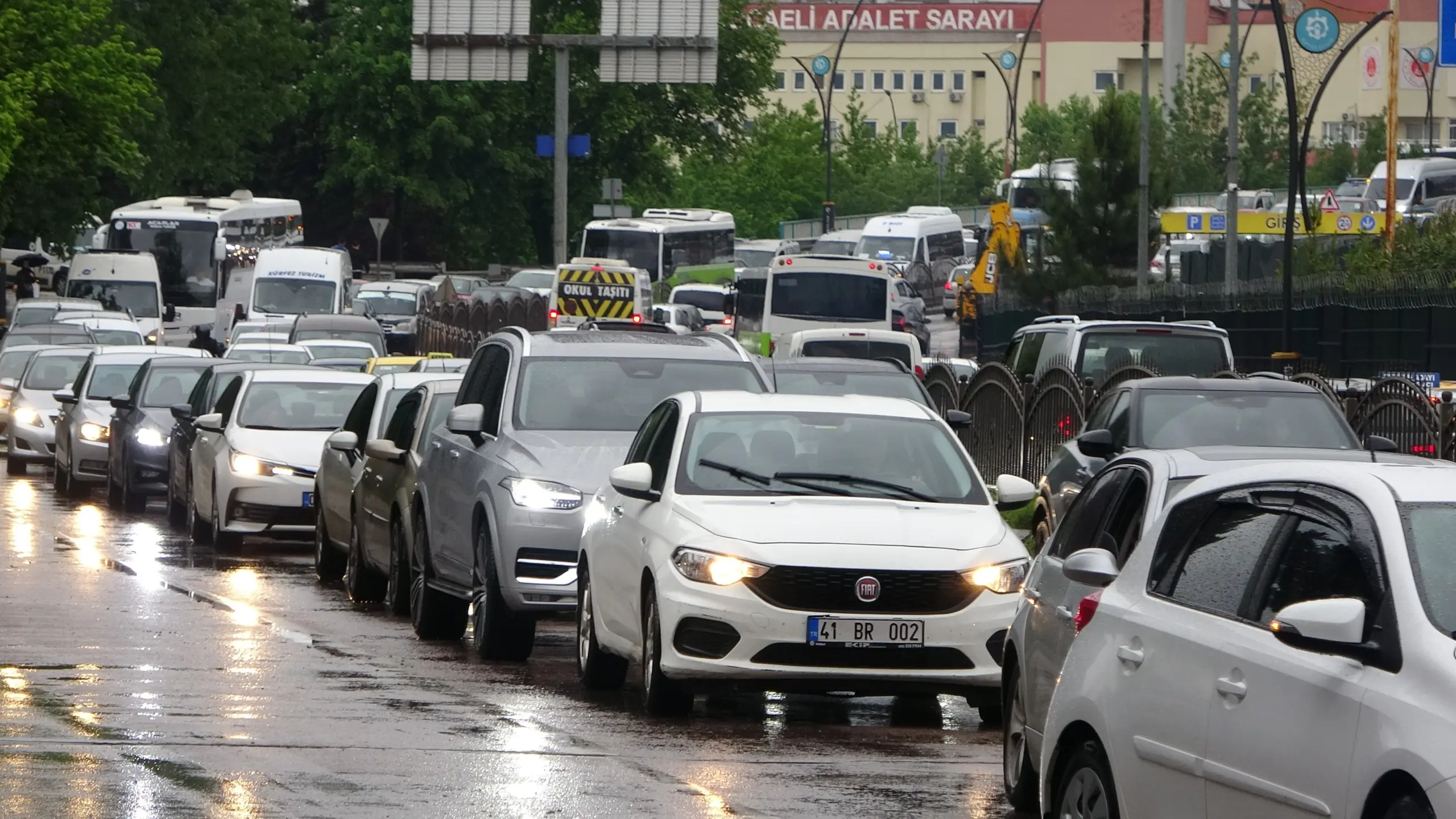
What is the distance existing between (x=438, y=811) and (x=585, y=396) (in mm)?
6300

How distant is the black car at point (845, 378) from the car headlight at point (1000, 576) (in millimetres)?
10466

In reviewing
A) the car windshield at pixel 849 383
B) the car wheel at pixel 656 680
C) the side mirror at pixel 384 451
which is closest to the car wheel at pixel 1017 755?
the car wheel at pixel 656 680

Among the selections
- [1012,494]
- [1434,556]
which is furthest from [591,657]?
[1434,556]

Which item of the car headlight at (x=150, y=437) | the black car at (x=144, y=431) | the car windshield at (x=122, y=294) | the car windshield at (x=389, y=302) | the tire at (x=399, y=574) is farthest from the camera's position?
the car windshield at (x=389, y=302)

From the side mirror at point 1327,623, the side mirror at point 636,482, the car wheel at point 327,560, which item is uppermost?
the side mirror at point 1327,623

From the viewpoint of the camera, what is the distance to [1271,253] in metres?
61.0

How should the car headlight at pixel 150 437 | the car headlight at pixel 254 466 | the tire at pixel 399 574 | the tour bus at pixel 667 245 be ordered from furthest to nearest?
the tour bus at pixel 667 245 < the car headlight at pixel 150 437 < the car headlight at pixel 254 466 < the tire at pixel 399 574

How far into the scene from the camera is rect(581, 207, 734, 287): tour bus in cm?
7288

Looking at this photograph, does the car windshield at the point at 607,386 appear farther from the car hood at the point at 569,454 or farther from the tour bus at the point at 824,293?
the tour bus at the point at 824,293

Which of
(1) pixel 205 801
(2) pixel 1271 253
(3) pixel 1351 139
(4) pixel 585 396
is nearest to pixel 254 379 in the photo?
(4) pixel 585 396

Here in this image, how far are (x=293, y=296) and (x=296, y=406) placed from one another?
3094cm

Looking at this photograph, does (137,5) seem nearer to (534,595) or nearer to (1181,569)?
(534,595)

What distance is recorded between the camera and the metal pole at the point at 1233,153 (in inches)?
1773

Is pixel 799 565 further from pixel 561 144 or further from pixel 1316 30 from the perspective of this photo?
pixel 1316 30
